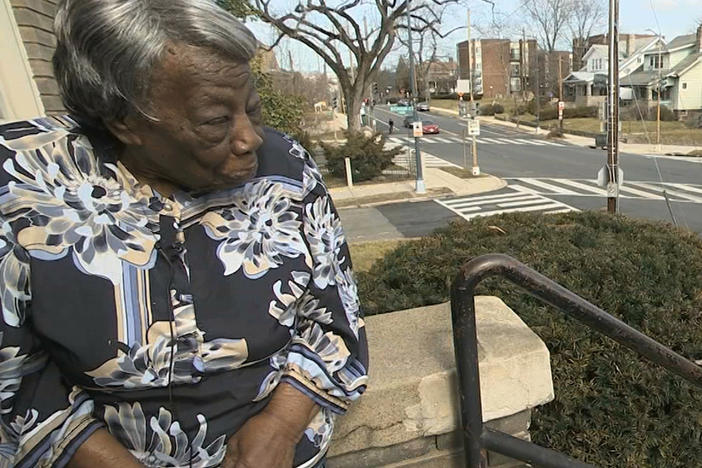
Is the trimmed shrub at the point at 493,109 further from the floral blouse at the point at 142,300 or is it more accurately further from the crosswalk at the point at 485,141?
the floral blouse at the point at 142,300

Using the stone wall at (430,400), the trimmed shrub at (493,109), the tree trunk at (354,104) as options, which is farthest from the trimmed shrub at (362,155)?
the trimmed shrub at (493,109)

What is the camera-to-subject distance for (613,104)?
371 inches

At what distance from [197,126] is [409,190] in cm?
1701

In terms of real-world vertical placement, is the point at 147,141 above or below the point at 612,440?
above

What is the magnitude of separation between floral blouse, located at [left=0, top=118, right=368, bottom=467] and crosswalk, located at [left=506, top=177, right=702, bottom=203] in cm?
1626

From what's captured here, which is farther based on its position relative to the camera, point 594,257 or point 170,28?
point 594,257

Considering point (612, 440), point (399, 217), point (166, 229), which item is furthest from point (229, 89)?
point (399, 217)

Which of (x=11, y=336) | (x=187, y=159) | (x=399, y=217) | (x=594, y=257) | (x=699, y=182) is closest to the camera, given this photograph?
(x=11, y=336)

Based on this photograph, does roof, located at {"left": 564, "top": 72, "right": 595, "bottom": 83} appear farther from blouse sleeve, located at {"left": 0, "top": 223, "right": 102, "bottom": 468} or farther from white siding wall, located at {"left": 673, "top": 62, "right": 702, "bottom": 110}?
blouse sleeve, located at {"left": 0, "top": 223, "right": 102, "bottom": 468}

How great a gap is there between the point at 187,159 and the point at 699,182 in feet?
65.4

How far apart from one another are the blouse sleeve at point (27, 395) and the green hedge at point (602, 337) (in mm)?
1525

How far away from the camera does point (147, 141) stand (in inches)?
36.6

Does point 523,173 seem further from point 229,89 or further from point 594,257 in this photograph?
point 229,89

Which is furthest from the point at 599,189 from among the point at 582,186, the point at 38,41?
the point at 38,41
